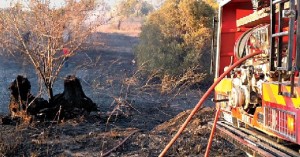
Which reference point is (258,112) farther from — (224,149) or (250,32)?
(224,149)

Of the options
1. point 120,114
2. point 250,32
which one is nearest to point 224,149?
point 250,32

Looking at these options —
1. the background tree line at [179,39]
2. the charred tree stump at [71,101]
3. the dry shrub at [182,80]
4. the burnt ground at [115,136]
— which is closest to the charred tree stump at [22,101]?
the burnt ground at [115,136]

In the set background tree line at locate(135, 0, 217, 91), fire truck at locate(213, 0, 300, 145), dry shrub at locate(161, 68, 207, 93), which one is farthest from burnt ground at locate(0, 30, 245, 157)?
background tree line at locate(135, 0, 217, 91)

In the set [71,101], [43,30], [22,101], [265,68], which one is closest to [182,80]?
[71,101]

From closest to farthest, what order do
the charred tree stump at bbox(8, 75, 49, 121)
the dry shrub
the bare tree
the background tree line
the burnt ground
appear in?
the burnt ground < the charred tree stump at bbox(8, 75, 49, 121) < the bare tree < the dry shrub < the background tree line

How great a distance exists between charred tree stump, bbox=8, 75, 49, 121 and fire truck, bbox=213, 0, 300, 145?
5.01 metres

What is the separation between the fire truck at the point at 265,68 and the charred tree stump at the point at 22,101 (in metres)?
5.01

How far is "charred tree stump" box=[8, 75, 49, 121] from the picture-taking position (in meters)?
10.1

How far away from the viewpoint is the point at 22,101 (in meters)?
10.4

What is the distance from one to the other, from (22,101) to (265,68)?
23.2 ft

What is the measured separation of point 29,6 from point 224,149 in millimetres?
Result: 7174

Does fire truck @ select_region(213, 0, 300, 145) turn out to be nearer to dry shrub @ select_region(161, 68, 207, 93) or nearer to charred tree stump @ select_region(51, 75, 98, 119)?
charred tree stump @ select_region(51, 75, 98, 119)

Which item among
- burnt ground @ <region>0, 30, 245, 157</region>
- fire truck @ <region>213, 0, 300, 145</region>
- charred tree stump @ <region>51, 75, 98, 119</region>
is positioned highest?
fire truck @ <region>213, 0, 300, 145</region>

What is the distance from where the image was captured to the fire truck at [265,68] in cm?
376
